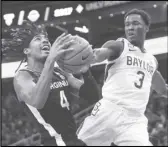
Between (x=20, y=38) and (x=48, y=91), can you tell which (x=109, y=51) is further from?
(x=20, y=38)

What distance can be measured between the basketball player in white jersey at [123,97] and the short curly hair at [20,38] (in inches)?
14.1

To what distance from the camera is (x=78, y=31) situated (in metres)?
2.35

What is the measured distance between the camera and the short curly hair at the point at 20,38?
2.10m

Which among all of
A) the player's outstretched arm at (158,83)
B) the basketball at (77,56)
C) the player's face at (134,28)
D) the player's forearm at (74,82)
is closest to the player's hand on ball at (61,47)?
the basketball at (77,56)

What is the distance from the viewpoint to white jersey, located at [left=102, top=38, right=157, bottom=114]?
2068 mm

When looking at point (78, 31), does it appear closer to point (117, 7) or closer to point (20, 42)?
point (20, 42)

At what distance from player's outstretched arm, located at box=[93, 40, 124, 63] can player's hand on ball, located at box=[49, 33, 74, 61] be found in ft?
0.40

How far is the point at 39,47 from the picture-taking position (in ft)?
6.79

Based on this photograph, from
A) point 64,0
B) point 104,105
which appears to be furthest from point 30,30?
point 64,0

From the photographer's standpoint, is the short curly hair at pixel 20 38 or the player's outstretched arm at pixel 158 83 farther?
the player's outstretched arm at pixel 158 83

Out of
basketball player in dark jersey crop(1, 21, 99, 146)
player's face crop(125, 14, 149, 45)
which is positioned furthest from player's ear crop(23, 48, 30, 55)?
player's face crop(125, 14, 149, 45)

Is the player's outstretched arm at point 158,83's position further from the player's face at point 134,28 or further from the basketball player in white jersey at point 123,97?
the player's face at point 134,28

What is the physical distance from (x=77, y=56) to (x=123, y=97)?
0.37 m

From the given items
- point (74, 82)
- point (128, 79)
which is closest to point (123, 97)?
point (128, 79)
